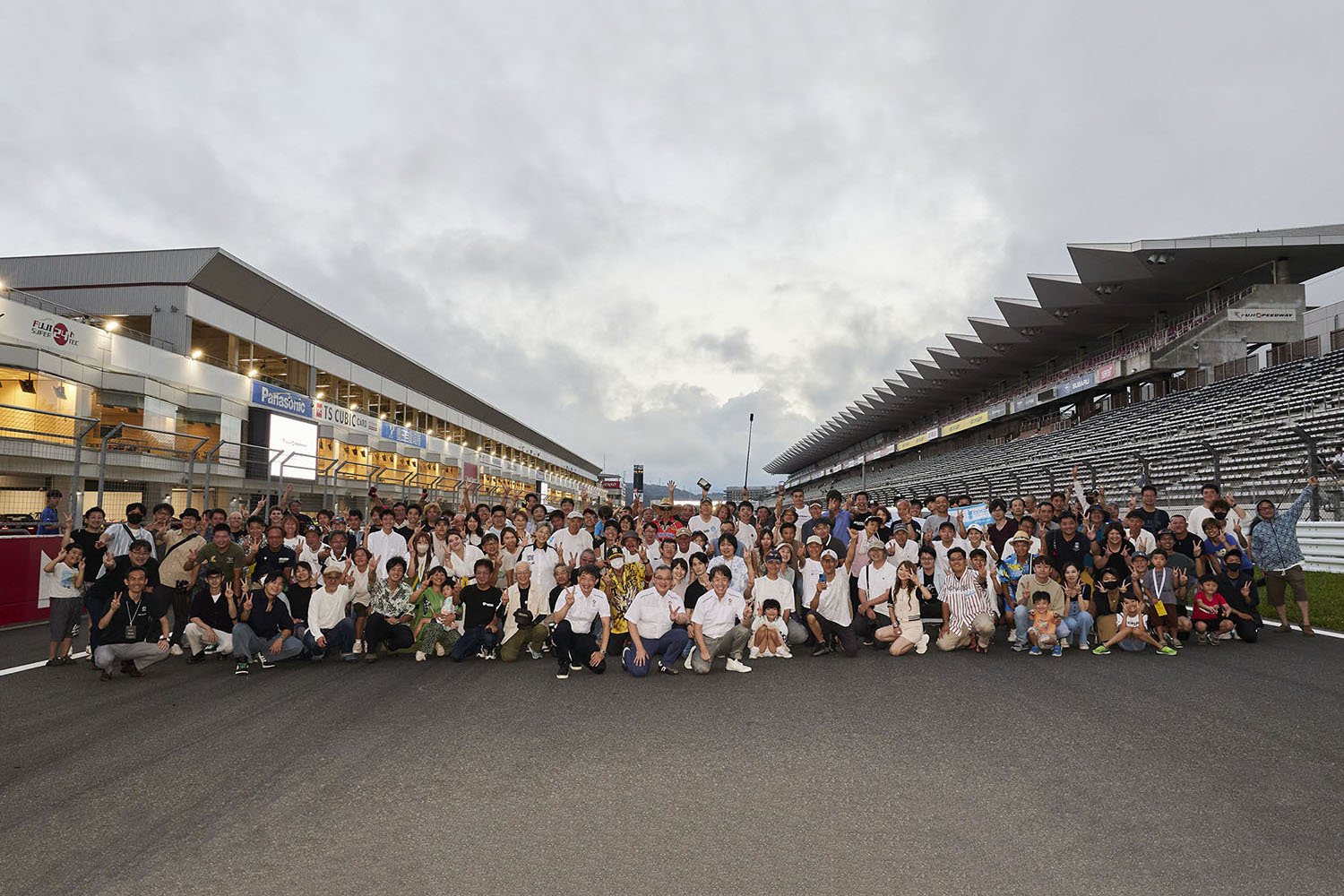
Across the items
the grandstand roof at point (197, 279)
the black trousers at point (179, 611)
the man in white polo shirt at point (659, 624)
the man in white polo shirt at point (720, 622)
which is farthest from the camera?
the grandstand roof at point (197, 279)

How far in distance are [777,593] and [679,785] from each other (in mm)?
4260

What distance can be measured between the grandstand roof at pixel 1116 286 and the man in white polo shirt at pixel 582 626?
99.7 feet

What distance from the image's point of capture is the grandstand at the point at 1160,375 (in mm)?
18359

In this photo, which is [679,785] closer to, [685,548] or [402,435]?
[685,548]

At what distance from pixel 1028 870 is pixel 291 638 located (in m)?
6.97

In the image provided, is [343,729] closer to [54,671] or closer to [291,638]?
[291,638]

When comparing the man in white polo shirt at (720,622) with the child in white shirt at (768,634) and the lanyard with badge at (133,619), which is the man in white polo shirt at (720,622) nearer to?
the child in white shirt at (768,634)

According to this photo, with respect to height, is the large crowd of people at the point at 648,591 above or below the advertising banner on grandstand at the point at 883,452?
below

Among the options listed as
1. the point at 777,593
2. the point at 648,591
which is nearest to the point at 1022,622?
the point at 777,593

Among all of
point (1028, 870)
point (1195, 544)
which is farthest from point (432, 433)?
point (1028, 870)

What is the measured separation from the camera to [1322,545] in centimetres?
1209

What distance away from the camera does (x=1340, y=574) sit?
11.6 meters

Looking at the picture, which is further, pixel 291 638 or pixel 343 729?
pixel 291 638

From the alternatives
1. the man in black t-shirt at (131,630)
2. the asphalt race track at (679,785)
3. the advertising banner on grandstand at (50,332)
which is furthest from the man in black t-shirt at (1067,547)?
the advertising banner on grandstand at (50,332)
